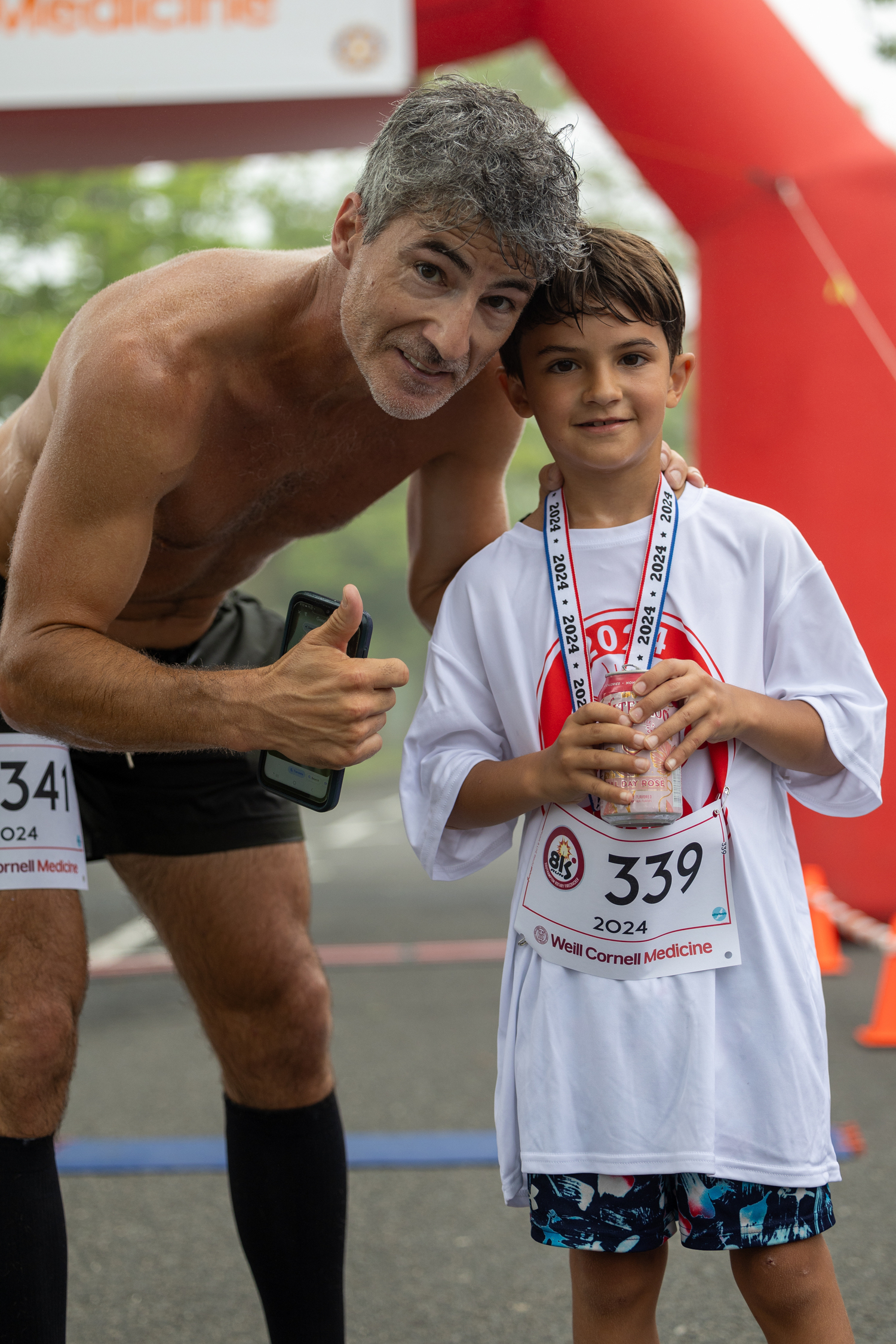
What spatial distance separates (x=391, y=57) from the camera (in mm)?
5223

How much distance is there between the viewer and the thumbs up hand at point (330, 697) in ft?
5.47

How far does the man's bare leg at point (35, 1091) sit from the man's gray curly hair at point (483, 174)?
1156 millimetres

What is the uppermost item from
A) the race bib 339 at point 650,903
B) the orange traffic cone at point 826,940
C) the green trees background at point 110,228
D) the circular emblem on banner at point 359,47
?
the green trees background at point 110,228

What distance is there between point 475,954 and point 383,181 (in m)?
4.49

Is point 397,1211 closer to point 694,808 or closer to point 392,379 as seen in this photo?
point 694,808

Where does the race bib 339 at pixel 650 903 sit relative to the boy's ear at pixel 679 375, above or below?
below

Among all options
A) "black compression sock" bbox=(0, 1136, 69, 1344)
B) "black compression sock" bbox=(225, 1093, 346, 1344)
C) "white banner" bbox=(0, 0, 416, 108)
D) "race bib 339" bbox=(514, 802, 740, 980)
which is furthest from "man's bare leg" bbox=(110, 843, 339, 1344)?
"white banner" bbox=(0, 0, 416, 108)

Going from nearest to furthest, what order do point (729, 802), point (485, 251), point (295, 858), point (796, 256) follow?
point (729, 802), point (485, 251), point (295, 858), point (796, 256)

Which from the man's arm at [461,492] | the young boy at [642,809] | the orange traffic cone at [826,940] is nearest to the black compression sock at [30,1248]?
the young boy at [642,809]

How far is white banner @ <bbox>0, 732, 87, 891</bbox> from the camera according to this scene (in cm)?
206

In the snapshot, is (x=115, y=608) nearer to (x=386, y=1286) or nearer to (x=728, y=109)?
(x=386, y=1286)

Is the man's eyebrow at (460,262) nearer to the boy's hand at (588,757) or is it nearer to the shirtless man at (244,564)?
the shirtless man at (244,564)

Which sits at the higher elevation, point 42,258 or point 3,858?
point 42,258

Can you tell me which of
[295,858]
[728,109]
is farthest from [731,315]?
[295,858]
